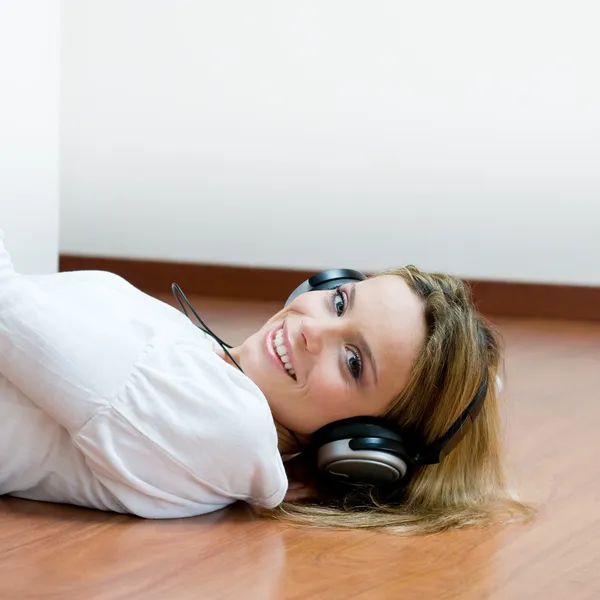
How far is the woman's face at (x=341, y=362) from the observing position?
141cm

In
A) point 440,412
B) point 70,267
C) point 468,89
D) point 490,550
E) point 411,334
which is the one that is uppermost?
point 468,89

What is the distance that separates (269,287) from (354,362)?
7.37ft

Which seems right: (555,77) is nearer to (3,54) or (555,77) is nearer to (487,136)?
(487,136)

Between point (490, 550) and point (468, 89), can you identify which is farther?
point (468, 89)

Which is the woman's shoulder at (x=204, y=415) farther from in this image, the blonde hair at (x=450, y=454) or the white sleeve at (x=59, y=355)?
the blonde hair at (x=450, y=454)

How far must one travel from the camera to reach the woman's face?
1.41 meters

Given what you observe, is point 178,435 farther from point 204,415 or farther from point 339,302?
point 339,302

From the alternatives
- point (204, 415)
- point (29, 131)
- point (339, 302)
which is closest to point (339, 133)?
point (29, 131)

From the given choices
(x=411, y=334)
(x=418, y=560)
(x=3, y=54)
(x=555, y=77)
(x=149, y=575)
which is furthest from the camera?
(x=555, y=77)

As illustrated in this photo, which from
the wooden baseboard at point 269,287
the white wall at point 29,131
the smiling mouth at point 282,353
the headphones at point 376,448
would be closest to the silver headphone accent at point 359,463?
the headphones at point 376,448

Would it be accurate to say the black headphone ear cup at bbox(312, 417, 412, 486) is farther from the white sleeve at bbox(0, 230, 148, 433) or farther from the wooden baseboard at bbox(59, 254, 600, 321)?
the wooden baseboard at bbox(59, 254, 600, 321)

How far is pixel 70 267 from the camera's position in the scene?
3.77 m

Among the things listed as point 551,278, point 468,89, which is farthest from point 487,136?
point 551,278

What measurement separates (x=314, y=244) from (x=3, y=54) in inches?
59.4
